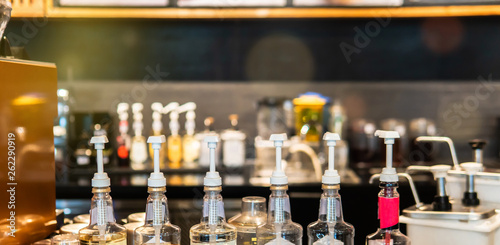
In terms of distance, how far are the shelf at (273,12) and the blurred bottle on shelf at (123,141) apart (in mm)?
540

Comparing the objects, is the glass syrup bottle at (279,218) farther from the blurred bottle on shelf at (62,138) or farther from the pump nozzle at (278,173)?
the blurred bottle on shelf at (62,138)

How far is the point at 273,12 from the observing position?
260 centimetres

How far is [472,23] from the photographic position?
2.80m

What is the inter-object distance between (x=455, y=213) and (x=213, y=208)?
41 centimetres

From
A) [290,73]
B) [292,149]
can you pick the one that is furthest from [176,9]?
[292,149]

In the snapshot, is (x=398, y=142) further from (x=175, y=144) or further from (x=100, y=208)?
(x=100, y=208)

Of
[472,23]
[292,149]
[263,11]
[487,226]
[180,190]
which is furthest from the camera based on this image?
[472,23]

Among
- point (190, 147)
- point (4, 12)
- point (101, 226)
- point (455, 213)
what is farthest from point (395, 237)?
point (190, 147)

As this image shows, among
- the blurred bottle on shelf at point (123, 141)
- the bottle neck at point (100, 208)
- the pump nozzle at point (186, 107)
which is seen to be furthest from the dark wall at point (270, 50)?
the bottle neck at point (100, 208)

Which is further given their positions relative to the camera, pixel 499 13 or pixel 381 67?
pixel 381 67

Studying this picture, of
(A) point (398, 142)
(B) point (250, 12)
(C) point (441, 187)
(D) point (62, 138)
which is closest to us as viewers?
(C) point (441, 187)

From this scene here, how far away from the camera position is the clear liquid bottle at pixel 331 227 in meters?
0.74

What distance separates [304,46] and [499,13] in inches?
42.6

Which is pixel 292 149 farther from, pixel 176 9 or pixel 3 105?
pixel 3 105
